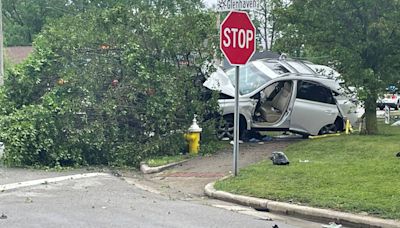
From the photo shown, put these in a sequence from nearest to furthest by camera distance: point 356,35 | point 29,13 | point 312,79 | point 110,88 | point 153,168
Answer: point 153,168
point 110,88
point 356,35
point 312,79
point 29,13

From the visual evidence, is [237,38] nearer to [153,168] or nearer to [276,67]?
[153,168]

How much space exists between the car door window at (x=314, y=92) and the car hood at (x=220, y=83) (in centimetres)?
205

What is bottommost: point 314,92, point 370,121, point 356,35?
point 370,121

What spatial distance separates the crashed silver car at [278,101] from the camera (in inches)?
638

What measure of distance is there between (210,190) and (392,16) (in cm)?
723

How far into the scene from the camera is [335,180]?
9938 mm

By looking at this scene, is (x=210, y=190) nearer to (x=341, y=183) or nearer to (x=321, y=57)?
(x=341, y=183)

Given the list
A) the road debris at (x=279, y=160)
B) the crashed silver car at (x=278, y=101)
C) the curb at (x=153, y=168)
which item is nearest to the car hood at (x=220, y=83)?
the crashed silver car at (x=278, y=101)

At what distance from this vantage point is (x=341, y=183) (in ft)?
31.8

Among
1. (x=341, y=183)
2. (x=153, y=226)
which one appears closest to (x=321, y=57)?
(x=341, y=183)

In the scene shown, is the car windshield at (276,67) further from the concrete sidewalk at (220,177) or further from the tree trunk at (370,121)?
the tree trunk at (370,121)

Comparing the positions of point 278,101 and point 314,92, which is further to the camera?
point 278,101

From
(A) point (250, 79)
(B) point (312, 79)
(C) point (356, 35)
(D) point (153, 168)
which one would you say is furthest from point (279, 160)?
(B) point (312, 79)

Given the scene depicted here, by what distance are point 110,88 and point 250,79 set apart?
4.42 metres
